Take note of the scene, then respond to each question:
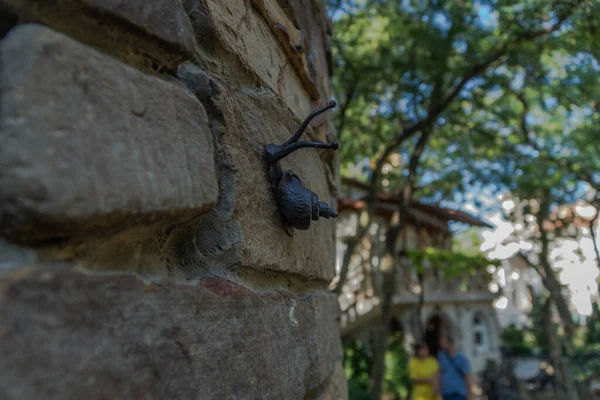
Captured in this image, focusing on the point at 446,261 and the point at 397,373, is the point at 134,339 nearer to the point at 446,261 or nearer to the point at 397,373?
the point at 397,373

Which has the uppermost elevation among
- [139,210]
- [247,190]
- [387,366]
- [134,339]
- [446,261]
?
[446,261]

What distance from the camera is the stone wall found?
531mm

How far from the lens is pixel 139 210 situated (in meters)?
0.64

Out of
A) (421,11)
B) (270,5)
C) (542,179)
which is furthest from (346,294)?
(270,5)

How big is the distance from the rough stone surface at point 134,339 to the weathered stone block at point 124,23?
0.33m

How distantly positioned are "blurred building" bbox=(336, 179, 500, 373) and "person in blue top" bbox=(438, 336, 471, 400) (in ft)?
15.3

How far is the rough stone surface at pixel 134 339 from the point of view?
0.51 m

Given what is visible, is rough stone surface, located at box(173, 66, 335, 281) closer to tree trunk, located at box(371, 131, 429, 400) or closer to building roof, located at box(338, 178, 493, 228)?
tree trunk, located at box(371, 131, 429, 400)

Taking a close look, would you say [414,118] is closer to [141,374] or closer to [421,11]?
[421,11]

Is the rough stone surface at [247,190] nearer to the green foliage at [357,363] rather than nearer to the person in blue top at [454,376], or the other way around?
the person in blue top at [454,376]

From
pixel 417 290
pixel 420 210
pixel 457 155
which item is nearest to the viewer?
pixel 457 155

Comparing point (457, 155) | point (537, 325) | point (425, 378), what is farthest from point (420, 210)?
point (425, 378)

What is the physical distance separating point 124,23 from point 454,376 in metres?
5.83

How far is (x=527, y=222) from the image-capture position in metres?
11.3
